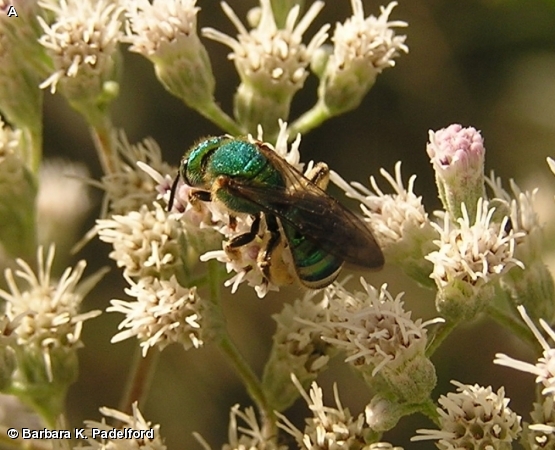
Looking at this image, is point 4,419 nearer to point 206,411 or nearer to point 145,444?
point 145,444

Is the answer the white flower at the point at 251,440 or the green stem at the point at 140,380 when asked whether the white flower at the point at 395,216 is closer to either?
the white flower at the point at 251,440

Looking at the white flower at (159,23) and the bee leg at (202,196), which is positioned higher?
the white flower at (159,23)

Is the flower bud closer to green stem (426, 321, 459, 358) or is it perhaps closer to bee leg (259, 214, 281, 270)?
green stem (426, 321, 459, 358)

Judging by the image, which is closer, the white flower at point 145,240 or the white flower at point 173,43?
the white flower at point 145,240

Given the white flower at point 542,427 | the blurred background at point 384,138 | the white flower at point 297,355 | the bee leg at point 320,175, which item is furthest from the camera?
the blurred background at point 384,138

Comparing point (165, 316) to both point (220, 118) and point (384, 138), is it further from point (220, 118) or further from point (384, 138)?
point (384, 138)

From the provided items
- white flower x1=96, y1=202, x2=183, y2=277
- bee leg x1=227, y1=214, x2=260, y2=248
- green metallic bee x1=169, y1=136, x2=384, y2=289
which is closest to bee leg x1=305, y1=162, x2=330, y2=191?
green metallic bee x1=169, y1=136, x2=384, y2=289

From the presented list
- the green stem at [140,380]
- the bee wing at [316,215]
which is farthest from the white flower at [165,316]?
the bee wing at [316,215]
